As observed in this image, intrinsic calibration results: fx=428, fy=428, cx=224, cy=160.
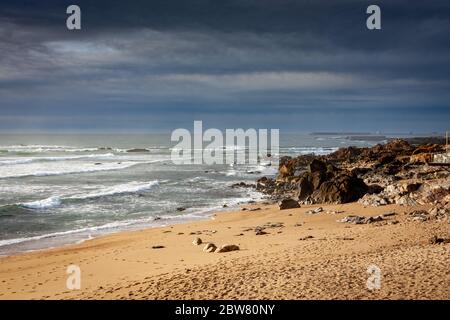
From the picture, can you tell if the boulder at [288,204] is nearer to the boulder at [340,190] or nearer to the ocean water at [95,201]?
the boulder at [340,190]

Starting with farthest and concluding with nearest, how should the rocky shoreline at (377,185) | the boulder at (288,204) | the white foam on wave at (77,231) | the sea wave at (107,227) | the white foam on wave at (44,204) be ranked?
the white foam on wave at (44,204), the boulder at (288,204), the rocky shoreline at (377,185), the sea wave at (107,227), the white foam on wave at (77,231)

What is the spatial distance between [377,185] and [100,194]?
1988cm

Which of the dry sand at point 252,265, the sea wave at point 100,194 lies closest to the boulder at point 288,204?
the dry sand at point 252,265

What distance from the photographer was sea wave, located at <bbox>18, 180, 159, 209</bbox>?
27.0 m

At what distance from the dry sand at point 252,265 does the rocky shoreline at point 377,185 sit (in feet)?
8.81

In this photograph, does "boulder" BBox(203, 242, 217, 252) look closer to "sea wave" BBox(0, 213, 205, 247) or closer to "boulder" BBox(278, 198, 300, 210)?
"sea wave" BBox(0, 213, 205, 247)

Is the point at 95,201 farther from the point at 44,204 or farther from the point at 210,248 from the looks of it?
the point at 210,248

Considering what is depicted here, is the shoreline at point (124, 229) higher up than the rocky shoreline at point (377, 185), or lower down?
lower down

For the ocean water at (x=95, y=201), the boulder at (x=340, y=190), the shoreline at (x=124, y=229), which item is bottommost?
the shoreline at (x=124, y=229)

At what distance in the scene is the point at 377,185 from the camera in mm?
28406

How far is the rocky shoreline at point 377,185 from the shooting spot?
71.9 ft

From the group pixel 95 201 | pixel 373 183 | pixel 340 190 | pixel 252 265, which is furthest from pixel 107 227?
pixel 373 183

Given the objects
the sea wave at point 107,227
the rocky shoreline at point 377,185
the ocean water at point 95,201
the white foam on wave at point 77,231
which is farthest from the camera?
the rocky shoreline at point 377,185
